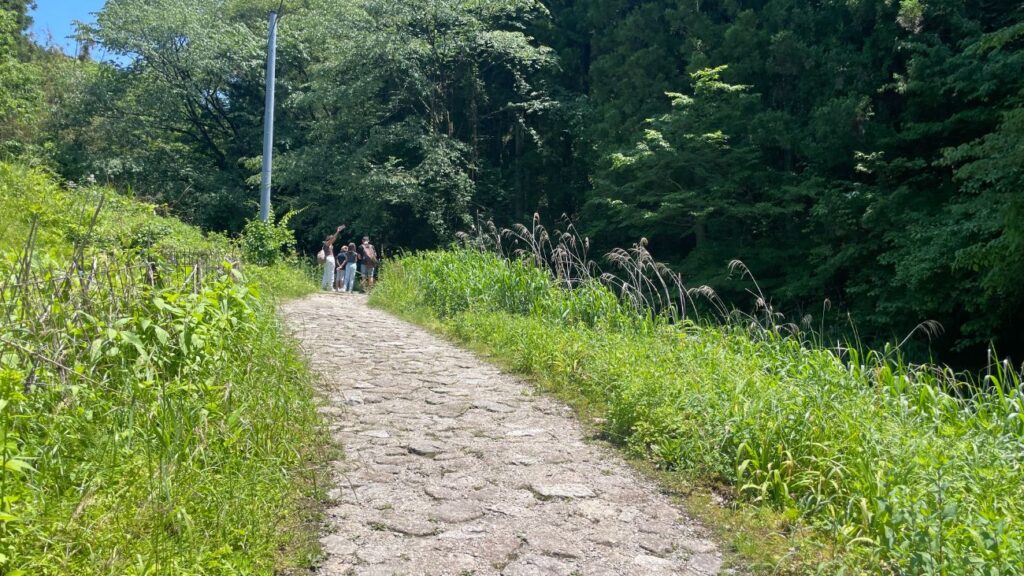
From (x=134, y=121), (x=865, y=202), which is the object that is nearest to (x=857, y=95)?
(x=865, y=202)

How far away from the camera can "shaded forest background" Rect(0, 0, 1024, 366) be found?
43.9ft

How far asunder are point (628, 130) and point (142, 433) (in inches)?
734

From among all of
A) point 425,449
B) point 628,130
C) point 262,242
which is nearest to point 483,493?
point 425,449

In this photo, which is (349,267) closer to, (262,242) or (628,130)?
(262,242)

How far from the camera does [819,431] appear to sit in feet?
13.6

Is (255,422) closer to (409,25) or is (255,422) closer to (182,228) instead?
(182,228)

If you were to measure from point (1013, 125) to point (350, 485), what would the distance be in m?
11.7

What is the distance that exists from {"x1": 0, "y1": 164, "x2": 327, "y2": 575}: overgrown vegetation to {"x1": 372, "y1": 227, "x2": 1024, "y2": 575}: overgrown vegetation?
7.57 feet

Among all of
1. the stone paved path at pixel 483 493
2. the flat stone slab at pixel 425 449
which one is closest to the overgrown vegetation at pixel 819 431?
the stone paved path at pixel 483 493

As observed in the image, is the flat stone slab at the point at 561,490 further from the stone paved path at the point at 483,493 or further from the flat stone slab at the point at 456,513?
the flat stone slab at the point at 456,513

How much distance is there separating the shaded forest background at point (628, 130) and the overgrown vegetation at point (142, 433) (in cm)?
882

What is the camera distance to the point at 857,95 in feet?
51.8

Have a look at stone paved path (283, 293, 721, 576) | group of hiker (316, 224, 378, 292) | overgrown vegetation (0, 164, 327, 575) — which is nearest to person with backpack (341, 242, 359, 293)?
group of hiker (316, 224, 378, 292)

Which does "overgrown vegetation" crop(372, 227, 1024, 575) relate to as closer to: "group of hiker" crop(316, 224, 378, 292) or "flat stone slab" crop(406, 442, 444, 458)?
"flat stone slab" crop(406, 442, 444, 458)
